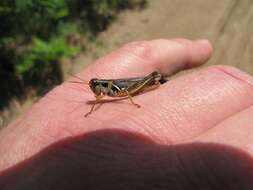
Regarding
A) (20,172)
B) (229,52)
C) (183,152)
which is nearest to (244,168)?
(183,152)

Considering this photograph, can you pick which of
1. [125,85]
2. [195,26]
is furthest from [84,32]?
[125,85]

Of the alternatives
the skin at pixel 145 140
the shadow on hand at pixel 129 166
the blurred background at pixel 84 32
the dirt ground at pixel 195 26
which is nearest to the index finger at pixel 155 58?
the skin at pixel 145 140

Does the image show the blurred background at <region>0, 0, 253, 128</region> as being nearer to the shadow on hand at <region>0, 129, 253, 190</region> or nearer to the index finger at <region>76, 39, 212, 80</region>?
the index finger at <region>76, 39, 212, 80</region>

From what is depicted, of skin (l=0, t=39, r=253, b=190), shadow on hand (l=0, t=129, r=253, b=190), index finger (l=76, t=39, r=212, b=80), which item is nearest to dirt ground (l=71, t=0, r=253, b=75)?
index finger (l=76, t=39, r=212, b=80)

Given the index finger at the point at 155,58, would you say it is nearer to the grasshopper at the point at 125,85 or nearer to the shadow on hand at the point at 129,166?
the grasshopper at the point at 125,85

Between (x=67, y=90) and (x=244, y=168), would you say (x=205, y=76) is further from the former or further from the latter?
(x=67, y=90)

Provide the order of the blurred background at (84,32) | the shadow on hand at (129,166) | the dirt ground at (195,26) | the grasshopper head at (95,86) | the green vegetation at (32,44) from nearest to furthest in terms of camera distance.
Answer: the shadow on hand at (129,166) < the grasshopper head at (95,86) < the green vegetation at (32,44) < the blurred background at (84,32) < the dirt ground at (195,26)

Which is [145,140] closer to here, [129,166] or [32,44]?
[129,166]
